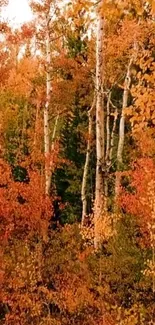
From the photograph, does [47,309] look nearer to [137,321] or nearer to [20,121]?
[137,321]

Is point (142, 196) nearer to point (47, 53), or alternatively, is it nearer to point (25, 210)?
point (25, 210)

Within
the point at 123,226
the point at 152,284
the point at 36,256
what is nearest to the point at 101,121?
the point at 123,226

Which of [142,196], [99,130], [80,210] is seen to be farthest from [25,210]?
[99,130]

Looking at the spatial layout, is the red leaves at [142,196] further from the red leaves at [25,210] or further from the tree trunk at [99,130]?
the red leaves at [25,210]

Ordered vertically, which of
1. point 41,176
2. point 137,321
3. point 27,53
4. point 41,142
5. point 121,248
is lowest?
point 137,321

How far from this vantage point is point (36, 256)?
54.3 ft

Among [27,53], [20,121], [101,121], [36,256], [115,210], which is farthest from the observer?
[27,53]

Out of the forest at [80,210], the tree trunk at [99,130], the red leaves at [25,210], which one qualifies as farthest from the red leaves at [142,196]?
the red leaves at [25,210]

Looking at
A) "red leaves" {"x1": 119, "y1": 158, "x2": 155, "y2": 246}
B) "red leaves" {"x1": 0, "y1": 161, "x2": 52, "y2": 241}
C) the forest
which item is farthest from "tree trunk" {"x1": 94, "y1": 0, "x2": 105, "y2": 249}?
"red leaves" {"x1": 0, "y1": 161, "x2": 52, "y2": 241}

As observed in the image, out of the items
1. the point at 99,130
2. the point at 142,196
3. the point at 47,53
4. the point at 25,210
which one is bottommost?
the point at 25,210

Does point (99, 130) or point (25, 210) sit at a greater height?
point (99, 130)

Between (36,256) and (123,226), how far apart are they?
3.83 metres

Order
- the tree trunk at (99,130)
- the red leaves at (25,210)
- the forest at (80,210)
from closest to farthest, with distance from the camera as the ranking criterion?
the tree trunk at (99,130) → the forest at (80,210) → the red leaves at (25,210)

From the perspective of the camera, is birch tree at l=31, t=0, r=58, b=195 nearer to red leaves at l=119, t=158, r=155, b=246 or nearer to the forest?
the forest
